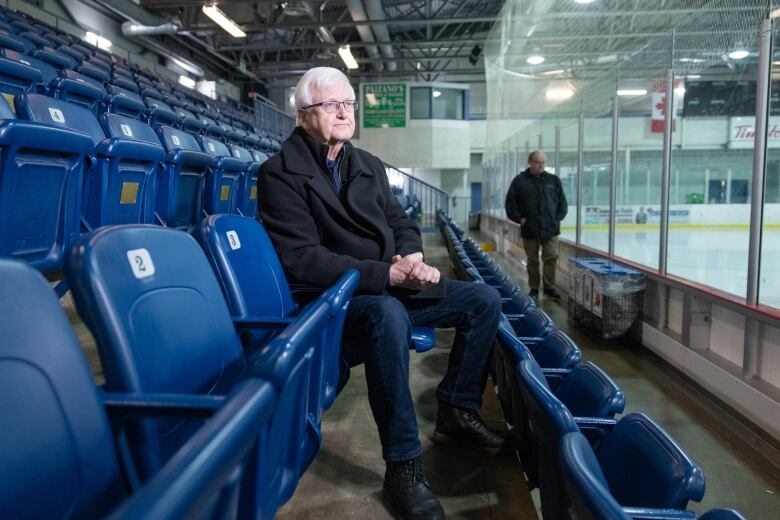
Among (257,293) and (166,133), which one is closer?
(257,293)

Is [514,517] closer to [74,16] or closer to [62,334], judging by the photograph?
[62,334]

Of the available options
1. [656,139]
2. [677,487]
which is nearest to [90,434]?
[677,487]

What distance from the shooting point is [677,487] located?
3.17 feet

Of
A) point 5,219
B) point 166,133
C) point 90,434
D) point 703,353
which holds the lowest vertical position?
point 703,353

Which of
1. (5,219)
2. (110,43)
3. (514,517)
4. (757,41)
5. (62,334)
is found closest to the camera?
(62,334)

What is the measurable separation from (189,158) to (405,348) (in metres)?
1.76

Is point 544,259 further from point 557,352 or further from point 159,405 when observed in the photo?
point 159,405

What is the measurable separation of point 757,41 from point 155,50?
48.8 feet

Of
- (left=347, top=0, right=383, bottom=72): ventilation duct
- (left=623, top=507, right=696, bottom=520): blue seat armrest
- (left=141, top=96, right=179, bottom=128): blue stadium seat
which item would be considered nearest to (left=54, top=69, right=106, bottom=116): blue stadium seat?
(left=141, top=96, right=179, bottom=128): blue stadium seat

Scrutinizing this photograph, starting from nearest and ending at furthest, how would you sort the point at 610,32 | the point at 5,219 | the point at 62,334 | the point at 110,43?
1. the point at 62,334
2. the point at 5,219
3. the point at 610,32
4. the point at 110,43

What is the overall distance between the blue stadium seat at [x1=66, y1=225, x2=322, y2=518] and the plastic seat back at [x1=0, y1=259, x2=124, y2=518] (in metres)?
A: 0.09

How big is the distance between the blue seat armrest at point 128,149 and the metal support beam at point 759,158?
8.60 ft

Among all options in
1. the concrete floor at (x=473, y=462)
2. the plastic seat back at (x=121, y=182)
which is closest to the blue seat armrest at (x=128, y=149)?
the plastic seat back at (x=121, y=182)

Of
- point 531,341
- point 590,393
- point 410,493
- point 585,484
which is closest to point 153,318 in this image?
point 585,484
